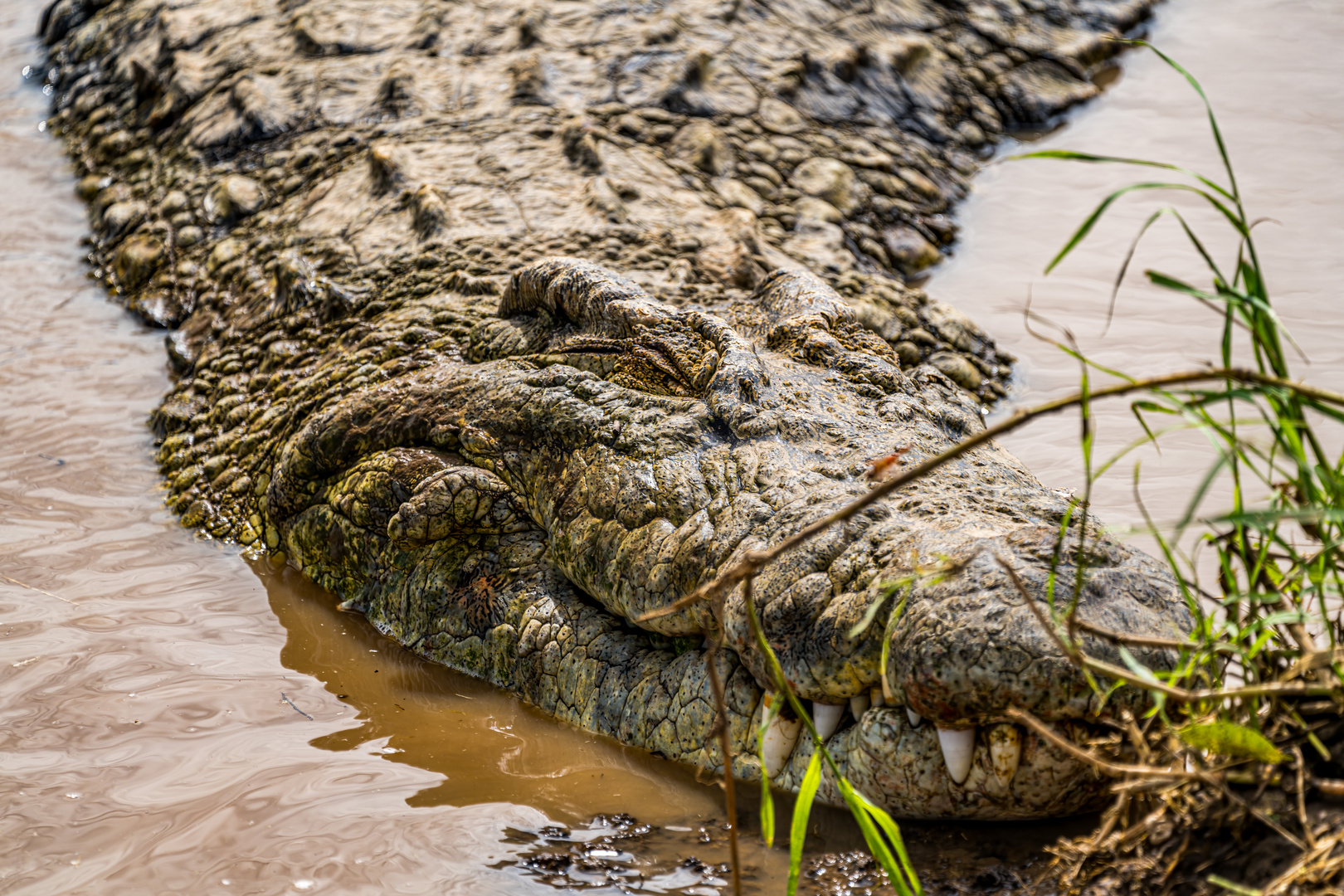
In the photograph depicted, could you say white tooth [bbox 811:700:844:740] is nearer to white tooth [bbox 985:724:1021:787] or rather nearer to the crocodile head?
the crocodile head

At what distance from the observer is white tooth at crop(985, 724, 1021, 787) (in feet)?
6.33

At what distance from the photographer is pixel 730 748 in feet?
7.85

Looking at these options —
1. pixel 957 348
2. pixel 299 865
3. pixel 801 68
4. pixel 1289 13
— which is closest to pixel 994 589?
pixel 299 865

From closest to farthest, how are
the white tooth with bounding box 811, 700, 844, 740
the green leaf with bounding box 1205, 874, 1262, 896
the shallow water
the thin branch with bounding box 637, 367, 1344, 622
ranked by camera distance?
the thin branch with bounding box 637, 367, 1344, 622, the green leaf with bounding box 1205, 874, 1262, 896, the white tooth with bounding box 811, 700, 844, 740, the shallow water

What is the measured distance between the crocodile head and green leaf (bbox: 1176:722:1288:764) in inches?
10.1

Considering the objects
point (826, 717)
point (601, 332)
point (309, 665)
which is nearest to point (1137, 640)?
point (826, 717)

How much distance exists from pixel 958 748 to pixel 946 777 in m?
0.08

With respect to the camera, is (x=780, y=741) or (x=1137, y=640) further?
(x=780, y=741)

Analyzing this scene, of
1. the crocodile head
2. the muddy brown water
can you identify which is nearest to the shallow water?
the muddy brown water

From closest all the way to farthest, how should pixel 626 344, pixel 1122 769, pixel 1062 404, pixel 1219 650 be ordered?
1. pixel 1062 404
2. pixel 1122 769
3. pixel 1219 650
4. pixel 626 344

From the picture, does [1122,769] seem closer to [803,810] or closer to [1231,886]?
[1231,886]

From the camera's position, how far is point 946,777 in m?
2.02

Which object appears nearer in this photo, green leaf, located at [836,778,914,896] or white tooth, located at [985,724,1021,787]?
green leaf, located at [836,778,914,896]

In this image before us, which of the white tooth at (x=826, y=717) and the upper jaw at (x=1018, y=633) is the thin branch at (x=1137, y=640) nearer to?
the upper jaw at (x=1018, y=633)
